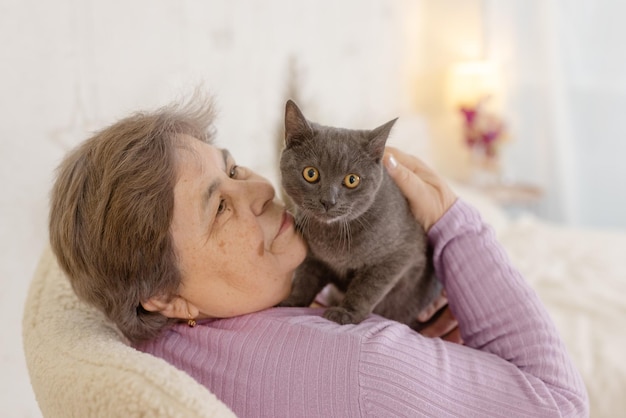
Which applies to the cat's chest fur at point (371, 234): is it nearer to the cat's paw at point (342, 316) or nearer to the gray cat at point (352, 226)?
the gray cat at point (352, 226)

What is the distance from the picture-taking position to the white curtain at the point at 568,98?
3.67m

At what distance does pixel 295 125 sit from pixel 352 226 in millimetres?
268

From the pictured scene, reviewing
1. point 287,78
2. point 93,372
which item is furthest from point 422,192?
point 287,78

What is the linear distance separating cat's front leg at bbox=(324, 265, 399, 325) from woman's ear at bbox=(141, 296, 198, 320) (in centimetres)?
28

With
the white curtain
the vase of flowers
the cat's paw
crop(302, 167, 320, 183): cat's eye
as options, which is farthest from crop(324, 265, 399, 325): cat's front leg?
the white curtain

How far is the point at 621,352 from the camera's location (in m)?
1.59

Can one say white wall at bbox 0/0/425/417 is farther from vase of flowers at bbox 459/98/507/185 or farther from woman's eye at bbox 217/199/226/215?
vase of flowers at bbox 459/98/507/185

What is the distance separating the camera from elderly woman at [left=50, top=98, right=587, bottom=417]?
87 centimetres

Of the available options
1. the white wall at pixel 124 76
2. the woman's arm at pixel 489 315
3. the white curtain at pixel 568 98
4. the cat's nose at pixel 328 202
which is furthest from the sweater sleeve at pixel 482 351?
the white curtain at pixel 568 98

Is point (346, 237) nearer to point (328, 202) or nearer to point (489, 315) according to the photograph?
point (328, 202)

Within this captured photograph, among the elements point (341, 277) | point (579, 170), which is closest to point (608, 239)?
point (579, 170)

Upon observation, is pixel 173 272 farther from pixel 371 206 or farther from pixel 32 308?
pixel 371 206

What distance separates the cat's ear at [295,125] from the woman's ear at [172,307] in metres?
0.41

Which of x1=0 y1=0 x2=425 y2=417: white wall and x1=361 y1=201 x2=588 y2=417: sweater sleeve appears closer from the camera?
x1=361 y1=201 x2=588 y2=417: sweater sleeve
